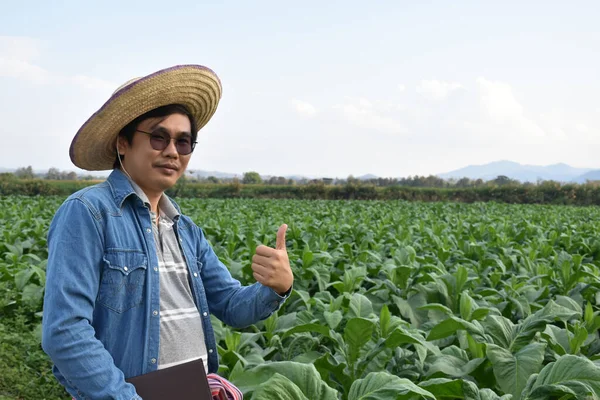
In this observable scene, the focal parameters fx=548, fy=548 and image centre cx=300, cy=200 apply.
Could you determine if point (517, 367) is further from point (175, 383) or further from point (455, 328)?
point (175, 383)

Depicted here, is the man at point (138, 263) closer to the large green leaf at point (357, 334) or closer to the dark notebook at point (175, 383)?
the dark notebook at point (175, 383)

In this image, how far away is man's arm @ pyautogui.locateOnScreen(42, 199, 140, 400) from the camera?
1661mm

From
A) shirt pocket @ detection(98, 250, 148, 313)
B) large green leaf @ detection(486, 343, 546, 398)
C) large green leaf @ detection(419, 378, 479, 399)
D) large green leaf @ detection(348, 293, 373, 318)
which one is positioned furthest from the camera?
large green leaf @ detection(348, 293, 373, 318)

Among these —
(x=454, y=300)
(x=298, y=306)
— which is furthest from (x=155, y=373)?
(x=454, y=300)

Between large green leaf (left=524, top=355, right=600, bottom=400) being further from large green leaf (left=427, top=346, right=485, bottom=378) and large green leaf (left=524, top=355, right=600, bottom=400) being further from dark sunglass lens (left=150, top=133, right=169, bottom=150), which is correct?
dark sunglass lens (left=150, top=133, right=169, bottom=150)

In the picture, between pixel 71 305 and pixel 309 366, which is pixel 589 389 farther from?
pixel 71 305

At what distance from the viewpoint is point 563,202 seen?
129 feet

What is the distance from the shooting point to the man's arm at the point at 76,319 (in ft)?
5.45

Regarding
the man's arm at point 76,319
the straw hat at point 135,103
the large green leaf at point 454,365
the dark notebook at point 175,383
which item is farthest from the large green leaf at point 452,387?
the straw hat at point 135,103

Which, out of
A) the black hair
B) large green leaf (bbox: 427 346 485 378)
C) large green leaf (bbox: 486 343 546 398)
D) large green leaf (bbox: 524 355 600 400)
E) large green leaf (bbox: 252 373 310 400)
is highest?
the black hair

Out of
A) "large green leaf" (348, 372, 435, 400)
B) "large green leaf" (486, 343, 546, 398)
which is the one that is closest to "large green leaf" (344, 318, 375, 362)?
"large green leaf" (486, 343, 546, 398)

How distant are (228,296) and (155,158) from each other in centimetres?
70

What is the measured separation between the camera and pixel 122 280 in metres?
1.88

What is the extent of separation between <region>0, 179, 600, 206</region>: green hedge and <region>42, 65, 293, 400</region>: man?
126 ft
